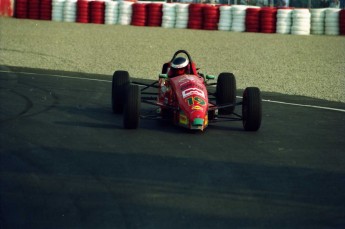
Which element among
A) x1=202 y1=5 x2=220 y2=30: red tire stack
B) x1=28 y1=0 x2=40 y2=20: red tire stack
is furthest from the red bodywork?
x1=28 y1=0 x2=40 y2=20: red tire stack

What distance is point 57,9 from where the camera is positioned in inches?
1280

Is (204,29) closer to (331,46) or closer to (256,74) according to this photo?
(331,46)

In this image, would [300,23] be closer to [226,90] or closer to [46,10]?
[46,10]

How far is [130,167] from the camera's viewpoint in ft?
29.4

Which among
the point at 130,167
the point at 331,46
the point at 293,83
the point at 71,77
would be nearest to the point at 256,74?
the point at 293,83

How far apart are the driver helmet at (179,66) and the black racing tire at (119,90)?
0.74m

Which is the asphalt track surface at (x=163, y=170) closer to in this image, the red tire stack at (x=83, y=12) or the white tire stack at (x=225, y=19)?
the white tire stack at (x=225, y=19)

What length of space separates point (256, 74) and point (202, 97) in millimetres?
8206

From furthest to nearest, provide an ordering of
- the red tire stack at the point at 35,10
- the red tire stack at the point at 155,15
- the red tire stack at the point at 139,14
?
the red tire stack at the point at 35,10 < the red tire stack at the point at 139,14 < the red tire stack at the point at 155,15

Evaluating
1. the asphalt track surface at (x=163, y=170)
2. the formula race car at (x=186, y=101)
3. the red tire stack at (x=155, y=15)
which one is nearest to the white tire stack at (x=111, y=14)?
the red tire stack at (x=155, y=15)

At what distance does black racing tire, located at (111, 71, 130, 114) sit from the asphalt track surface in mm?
166

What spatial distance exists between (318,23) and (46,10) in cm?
1065

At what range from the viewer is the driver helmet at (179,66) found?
12125mm

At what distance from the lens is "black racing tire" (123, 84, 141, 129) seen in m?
11.0
